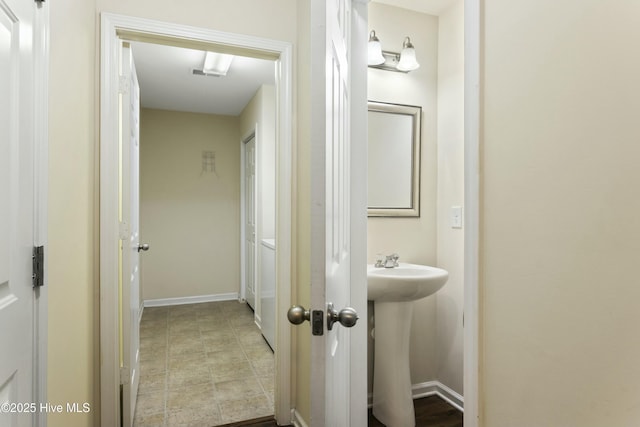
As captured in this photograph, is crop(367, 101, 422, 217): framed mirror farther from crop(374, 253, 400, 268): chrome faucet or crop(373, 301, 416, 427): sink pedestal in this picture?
crop(373, 301, 416, 427): sink pedestal

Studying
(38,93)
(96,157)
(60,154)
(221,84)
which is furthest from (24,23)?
(221,84)

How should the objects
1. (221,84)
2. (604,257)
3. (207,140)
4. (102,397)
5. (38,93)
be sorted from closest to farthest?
(604,257)
(38,93)
(102,397)
(221,84)
(207,140)

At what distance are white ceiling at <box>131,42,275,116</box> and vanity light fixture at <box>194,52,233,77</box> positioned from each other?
49 millimetres

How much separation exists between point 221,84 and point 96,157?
2448 millimetres

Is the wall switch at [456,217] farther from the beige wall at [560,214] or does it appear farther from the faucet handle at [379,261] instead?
the beige wall at [560,214]

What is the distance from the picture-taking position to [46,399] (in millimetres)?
1046

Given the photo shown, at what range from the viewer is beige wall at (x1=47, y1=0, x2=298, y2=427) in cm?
117

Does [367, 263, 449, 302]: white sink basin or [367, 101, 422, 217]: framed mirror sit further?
[367, 101, 422, 217]: framed mirror

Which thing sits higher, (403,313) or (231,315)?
(403,313)

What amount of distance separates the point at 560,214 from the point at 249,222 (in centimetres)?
413

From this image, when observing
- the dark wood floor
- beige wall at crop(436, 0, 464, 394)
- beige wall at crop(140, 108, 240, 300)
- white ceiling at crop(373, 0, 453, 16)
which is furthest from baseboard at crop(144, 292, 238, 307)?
white ceiling at crop(373, 0, 453, 16)

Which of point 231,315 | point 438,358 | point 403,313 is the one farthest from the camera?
point 231,315

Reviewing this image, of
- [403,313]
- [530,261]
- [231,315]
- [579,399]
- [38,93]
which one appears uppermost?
[38,93]

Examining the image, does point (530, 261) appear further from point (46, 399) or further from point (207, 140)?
point (207, 140)
